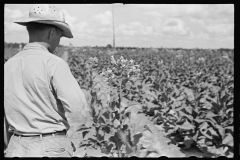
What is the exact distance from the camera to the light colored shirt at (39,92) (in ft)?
5.49

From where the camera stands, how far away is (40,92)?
1.72m

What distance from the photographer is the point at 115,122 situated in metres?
4.35

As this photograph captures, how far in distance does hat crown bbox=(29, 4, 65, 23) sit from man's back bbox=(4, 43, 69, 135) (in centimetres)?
20

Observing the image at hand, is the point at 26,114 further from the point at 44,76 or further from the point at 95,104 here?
the point at 95,104

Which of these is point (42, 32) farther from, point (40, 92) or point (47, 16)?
point (40, 92)

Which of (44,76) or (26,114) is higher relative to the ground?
(44,76)

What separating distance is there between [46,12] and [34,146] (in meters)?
0.95

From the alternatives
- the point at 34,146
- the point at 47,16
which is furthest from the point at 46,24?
the point at 34,146

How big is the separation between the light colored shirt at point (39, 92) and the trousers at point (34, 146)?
5cm

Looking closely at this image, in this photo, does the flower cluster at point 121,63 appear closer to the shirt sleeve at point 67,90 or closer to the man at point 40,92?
the man at point 40,92

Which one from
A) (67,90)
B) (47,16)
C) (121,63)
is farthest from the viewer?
(121,63)

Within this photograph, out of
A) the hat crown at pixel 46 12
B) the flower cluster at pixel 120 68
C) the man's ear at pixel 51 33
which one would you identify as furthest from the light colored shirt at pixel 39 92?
the flower cluster at pixel 120 68
